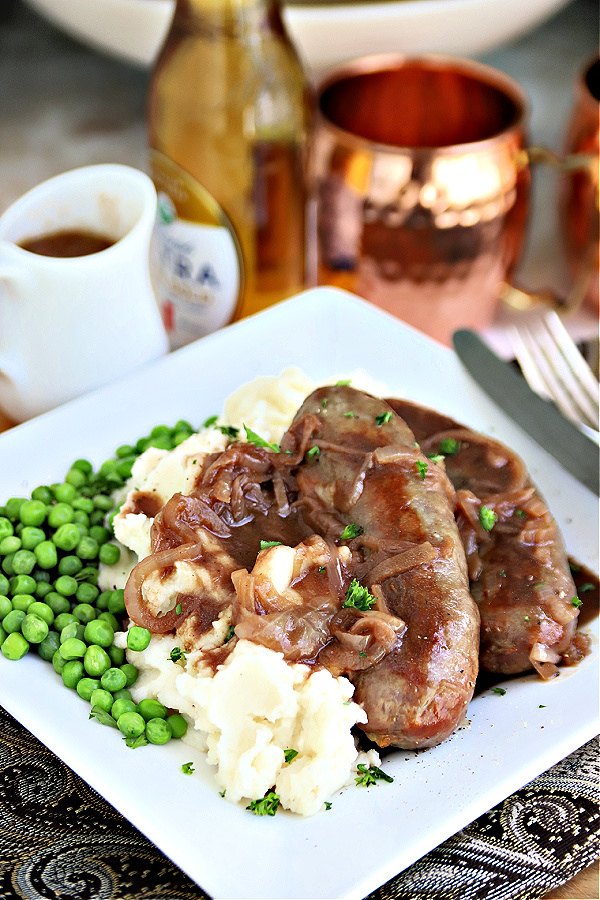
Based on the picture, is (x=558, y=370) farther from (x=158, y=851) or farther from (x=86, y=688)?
(x=158, y=851)

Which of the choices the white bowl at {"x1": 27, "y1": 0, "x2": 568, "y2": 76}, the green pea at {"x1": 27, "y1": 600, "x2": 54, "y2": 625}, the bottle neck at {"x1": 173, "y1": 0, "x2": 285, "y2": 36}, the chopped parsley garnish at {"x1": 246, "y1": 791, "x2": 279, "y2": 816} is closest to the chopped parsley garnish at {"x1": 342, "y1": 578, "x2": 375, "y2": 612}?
the chopped parsley garnish at {"x1": 246, "y1": 791, "x2": 279, "y2": 816}

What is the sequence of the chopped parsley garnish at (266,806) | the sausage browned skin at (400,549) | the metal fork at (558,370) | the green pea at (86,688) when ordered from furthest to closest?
1. the metal fork at (558,370)
2. the green pea at (86,688)
3. the sausage browned skin at (400,549)
4. the chopped parsley garnish at (266,806)

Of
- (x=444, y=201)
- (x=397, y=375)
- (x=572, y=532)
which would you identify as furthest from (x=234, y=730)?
(x=444, y=201)

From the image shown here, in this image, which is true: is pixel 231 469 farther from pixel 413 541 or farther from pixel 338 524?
pixel 413 541

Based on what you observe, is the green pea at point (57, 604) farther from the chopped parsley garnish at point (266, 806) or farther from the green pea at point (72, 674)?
the chopped parsley garnish at point (266, 806)

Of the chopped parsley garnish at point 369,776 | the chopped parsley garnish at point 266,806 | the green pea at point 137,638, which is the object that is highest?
the green pea at point 137,638

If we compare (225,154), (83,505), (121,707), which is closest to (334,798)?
(121,707)

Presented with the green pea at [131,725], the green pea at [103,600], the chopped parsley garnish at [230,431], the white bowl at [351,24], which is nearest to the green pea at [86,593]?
the green pea at [103,600]
